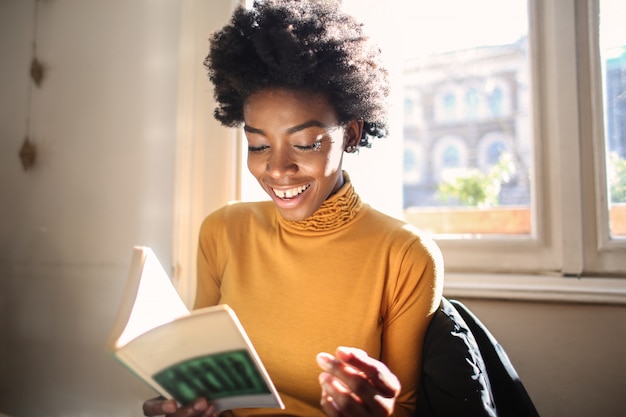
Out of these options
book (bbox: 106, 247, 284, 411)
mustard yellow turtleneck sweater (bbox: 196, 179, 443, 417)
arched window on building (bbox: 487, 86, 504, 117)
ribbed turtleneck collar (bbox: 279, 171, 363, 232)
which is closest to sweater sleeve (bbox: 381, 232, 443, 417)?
mustard yellow turtleneck sweater (bbox: 196, 179, 443, 417)

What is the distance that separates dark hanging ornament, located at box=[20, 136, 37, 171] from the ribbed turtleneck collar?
1.19 m

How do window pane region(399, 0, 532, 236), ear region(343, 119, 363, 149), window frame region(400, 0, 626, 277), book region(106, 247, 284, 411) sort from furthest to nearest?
window pane region(399, 0, 532, 236) → window frame region(400, 0, 626, 277) → ear region(343, 119, 363, 149) → book region(106, 247, 284, 411)

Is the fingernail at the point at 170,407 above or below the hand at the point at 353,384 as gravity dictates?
below

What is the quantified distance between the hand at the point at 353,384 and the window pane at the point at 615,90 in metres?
0.92

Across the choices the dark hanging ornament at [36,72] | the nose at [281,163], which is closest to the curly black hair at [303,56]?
the nose at [281,163]

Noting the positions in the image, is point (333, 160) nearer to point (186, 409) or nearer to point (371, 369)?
point (371, 369)

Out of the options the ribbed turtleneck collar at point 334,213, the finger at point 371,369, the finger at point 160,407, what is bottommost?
the finger at point 160,407

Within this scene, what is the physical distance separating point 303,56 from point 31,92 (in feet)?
4.32

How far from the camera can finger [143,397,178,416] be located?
738 mm

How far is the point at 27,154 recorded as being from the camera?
1629 millimetres

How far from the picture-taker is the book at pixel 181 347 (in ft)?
1.91

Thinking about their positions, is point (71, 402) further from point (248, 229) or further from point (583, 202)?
point (583, 202)

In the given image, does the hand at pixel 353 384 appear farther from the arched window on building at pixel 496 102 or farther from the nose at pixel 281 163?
the arched window on building at pixel 496 102

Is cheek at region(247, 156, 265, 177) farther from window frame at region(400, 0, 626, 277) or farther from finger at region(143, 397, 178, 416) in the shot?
window frame at region(400, 0, 626, 277)
